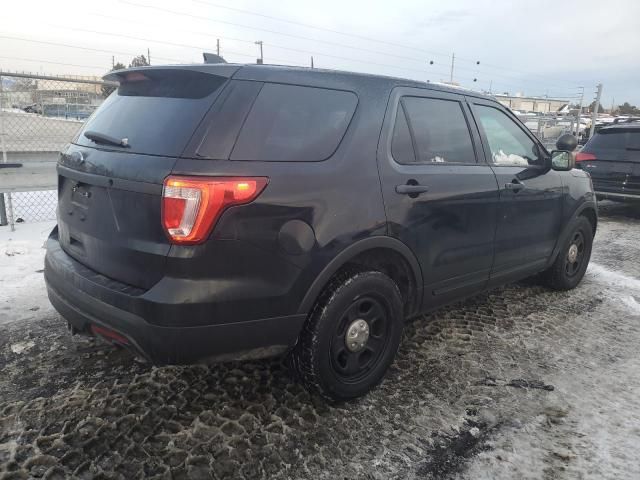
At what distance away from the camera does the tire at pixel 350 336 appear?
2.63 meters

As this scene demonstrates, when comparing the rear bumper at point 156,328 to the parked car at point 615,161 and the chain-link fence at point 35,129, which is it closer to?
the chain-link fence at point 35,129

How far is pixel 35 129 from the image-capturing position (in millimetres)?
7980

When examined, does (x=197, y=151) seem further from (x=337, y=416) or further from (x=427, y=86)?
(x=427, y=86)

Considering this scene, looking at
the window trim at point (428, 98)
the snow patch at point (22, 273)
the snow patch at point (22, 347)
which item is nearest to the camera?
the window trim at point (428, 98)

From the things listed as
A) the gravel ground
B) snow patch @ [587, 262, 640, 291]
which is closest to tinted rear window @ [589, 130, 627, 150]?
snow patch @ [587, 262, 640, 291]

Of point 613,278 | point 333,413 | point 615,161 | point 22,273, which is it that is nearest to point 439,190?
point 333,413

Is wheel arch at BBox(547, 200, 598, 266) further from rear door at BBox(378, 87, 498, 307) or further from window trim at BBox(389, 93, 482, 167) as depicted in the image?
window trim at BBox(389, 93, 482, 167)

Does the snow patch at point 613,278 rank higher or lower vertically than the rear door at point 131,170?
lower

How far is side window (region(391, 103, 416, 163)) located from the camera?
2963 mm

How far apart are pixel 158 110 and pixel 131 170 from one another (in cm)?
39

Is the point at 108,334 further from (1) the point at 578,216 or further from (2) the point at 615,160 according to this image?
(2) the point at 615,160

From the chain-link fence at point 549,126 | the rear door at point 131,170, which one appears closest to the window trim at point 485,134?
the rear door at point 131,170

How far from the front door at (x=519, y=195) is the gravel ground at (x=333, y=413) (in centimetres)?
64

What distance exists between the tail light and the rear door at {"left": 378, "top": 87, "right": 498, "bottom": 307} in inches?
39.9
